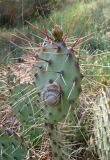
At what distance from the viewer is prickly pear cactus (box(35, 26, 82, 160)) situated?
228 centimetres

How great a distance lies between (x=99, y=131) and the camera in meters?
2.95

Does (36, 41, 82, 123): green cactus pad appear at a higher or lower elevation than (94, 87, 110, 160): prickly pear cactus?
higher

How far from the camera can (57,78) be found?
7.57 feet

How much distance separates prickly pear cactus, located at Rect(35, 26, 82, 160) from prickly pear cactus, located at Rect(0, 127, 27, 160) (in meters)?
0.44

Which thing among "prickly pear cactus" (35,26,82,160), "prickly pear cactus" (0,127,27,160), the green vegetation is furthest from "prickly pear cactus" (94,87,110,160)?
"prickly pear cactus" (35,26,82,160)

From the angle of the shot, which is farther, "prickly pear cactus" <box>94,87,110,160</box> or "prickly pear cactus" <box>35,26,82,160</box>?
"prickly pear cactus" <box>94,87,110,160</box>

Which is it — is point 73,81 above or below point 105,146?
above

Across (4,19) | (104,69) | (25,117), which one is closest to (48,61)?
(25,117)

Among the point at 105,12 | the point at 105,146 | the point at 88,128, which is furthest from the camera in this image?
the point at 105,12

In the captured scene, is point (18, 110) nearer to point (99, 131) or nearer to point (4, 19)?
point (99, 131)

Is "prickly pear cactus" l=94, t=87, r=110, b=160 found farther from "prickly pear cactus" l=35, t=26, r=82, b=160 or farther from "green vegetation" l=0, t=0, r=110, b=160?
"prickly pear cactus" l=35, t=26, r=82, b=160

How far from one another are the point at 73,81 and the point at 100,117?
68 centimetres

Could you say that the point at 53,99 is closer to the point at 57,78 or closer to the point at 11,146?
the point at 57,78

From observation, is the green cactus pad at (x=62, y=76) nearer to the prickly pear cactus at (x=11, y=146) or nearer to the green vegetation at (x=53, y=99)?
the green vegetation at (x=53, y=99)
